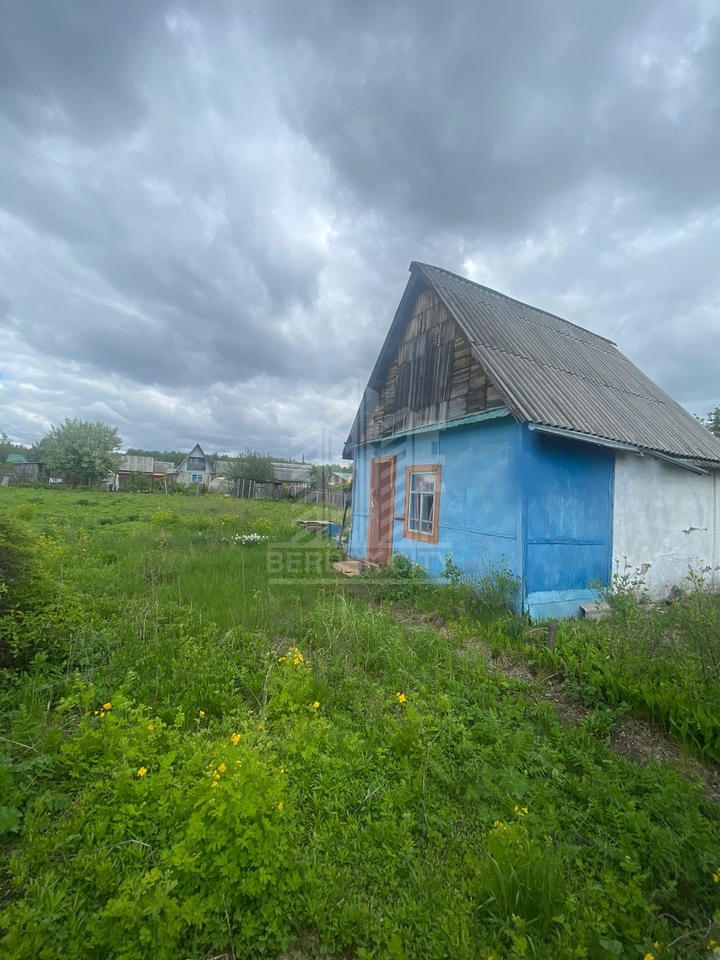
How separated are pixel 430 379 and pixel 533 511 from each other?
330cm

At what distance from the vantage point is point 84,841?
6.31 feet

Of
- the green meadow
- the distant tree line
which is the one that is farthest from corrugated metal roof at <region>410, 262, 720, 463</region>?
the distant tree line

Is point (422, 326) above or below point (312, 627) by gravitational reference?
above

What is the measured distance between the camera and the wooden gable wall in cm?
651

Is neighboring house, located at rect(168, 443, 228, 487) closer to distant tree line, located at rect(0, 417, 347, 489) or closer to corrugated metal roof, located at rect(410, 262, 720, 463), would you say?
distant tree line, located at rect(0, 417, 347, 489)

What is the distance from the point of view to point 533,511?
5559 mm

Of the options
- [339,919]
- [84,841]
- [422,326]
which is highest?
[422,326]

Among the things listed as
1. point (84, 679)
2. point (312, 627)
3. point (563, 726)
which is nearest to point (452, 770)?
point (563, 726)

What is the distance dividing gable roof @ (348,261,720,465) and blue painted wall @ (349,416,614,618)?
19.6 inches

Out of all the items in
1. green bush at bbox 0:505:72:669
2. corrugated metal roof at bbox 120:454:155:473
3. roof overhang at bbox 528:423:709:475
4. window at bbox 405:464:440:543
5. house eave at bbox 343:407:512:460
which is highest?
corrugated metal roof at bbox 120:454:155:473

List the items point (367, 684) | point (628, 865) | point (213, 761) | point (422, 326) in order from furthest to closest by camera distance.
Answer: point (422, 326) < point (367, 684) < point (213, 761) < point (628, 865)

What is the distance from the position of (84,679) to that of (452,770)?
298 centimetres

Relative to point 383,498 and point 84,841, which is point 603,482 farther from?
point 84,841

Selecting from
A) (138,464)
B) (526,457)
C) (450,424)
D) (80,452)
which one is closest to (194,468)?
(138,464)
